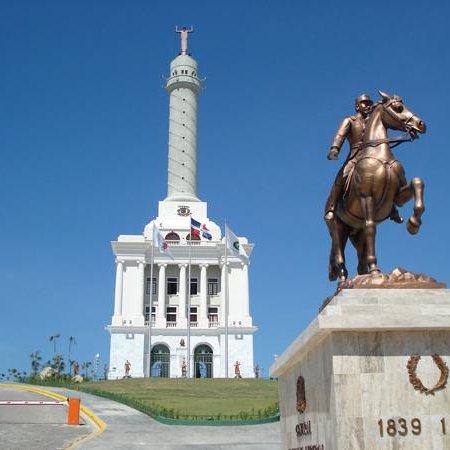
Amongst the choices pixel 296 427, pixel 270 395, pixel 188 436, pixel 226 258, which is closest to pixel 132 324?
pixel 226 258

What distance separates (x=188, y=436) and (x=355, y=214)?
15222 mm

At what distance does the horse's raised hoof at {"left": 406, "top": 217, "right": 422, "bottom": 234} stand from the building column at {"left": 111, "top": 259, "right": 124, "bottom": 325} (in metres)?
59.0

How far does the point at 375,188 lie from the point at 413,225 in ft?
2.53

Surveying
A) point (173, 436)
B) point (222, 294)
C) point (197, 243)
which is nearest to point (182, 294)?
point (222, 294)

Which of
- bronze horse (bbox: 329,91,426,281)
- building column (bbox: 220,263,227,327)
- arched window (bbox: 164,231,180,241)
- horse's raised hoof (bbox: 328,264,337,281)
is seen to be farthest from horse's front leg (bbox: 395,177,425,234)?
arched window (bbox: 164,231,180,241)

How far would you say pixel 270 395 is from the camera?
39531 mm

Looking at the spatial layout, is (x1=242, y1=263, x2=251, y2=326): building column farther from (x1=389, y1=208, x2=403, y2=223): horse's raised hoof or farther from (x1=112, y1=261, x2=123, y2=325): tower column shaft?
(x1=389, y1=208, x2=403, y2=223): horse's raised hoof

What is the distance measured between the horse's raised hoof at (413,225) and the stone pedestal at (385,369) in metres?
1.12

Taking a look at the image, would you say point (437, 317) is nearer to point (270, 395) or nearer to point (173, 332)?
point (270, 395)

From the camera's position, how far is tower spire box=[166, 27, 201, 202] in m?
74.8

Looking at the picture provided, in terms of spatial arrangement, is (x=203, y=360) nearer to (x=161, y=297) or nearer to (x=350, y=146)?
(x=161, y=297)

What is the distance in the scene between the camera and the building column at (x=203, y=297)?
68188mm

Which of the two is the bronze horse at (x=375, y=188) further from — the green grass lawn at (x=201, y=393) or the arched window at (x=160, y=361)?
the arched window at (x=160, y=361)

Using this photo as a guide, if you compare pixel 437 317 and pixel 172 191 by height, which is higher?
pixel 172 191
